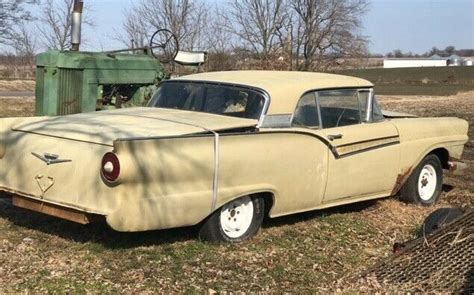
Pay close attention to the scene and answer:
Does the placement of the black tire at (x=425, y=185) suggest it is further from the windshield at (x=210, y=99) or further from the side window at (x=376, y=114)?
the windshield at (x=210, y=99)

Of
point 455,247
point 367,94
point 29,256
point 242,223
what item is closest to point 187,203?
point 242,223

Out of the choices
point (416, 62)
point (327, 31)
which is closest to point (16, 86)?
point (327, 31)

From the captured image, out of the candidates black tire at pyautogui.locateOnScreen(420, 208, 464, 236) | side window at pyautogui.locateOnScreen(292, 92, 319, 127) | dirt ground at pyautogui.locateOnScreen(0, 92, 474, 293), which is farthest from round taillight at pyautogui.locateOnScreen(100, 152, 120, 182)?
black tire at pyautogui.locateOnScreen(420, 208, 464, 236)

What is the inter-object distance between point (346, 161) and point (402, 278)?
68.8 inches

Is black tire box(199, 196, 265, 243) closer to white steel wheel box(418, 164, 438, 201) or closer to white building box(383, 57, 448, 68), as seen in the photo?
white steel wheel box(418, 164, 438, 201)

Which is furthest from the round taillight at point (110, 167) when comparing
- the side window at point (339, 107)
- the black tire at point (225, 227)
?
the side window at point (339, 107)

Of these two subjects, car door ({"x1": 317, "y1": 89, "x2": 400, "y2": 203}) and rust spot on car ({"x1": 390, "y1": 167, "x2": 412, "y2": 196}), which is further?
rust spot on car ({"x1": 390, "y1": 167, "x2": 412, "y2": 196})

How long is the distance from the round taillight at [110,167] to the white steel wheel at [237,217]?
1.06 meters

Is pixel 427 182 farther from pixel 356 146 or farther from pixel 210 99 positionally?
pixel 210 99

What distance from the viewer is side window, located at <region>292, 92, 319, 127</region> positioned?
5.93m

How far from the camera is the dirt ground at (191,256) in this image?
14.4 ft

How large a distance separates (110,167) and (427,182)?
13.6 feet

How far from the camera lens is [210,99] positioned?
5.98 meters

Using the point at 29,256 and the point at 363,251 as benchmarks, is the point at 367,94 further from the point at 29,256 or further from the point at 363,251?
the point at 29,256
